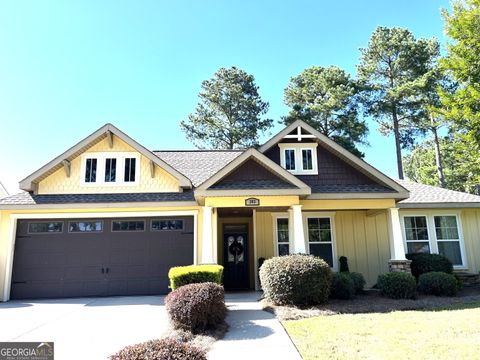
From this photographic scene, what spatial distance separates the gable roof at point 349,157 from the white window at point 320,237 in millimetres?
2538

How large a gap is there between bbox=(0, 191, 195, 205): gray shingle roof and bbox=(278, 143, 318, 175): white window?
3678 mm

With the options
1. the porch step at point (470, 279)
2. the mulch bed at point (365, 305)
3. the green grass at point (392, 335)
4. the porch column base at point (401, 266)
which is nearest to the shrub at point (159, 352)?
the green grass at point (392, 335)

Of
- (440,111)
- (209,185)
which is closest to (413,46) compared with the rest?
(440,111)

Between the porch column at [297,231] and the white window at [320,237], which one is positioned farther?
the white window at [320,237]

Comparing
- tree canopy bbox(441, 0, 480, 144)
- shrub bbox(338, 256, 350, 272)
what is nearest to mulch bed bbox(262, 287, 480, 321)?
shrub bbox(338, 256, 350, 272)

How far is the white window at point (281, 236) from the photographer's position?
13.7 meters

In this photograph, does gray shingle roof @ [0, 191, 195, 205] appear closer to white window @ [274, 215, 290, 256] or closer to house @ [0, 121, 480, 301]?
house @ [0, 121, 480, 301]

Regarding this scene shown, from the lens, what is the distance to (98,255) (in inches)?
486

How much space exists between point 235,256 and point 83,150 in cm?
690

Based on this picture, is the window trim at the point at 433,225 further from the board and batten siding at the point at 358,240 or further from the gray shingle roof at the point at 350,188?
the gray shingle roof at the point at 350,188

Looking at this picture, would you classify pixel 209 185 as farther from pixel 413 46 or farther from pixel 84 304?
pixel 413 46

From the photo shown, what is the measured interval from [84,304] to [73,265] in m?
2.18

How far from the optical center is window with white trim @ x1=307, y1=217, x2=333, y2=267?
13781 millimetres

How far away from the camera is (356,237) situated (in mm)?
13961
